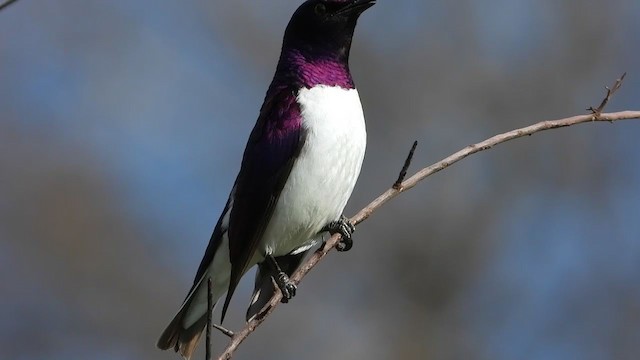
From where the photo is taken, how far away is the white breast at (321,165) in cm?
370

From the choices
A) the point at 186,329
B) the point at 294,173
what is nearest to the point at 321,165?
the point at 294,173

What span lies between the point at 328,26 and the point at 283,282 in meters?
1.12

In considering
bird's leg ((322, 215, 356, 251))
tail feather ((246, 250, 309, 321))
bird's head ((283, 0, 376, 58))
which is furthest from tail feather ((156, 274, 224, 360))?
bird's head ((283, 0, 376, 58))

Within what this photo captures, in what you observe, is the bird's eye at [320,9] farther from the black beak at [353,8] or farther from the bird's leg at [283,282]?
the bird's leg at [283,282]

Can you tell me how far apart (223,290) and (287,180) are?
67cm

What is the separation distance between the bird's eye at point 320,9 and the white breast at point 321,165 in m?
0.40

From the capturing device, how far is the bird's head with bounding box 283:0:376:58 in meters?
4.05

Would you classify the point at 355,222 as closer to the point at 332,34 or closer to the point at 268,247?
the point at 268,247

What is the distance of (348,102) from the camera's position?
378 centimetres

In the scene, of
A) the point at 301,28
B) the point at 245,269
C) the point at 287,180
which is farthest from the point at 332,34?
the point at 245,269

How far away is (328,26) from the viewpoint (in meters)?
4.08

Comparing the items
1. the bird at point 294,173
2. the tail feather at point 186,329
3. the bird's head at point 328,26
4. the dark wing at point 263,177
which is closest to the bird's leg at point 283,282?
the bird at point 294,173

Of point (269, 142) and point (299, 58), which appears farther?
point (299, 58)

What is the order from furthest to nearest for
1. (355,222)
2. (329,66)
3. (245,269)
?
(329,66) < (245,269) < (355,222)
